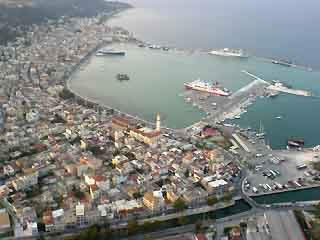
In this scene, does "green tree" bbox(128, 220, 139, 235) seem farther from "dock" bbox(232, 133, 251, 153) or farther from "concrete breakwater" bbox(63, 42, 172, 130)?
"concrete breakwater" bbox(63, 42, 172, 130)

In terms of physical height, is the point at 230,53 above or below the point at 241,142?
above

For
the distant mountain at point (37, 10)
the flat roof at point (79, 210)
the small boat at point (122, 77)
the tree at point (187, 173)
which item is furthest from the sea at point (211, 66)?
the flat roof at point (79, 210)

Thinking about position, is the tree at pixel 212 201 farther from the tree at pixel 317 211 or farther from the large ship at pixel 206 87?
the large ship at pixel 206 87

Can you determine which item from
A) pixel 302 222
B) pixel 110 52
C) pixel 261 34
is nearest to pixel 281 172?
pixel 302 222

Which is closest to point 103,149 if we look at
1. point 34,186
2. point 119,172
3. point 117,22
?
point 119,172

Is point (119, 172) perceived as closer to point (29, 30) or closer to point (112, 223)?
point (112, 223)

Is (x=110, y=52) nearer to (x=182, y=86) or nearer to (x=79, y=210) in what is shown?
(x=182, y=86)

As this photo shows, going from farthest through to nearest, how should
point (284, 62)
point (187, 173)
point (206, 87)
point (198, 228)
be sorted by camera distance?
point (284, 62) → point (206, 87) → point (187, 173) → point (198, 228)
